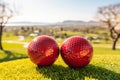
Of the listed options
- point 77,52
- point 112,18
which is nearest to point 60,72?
point 77,52

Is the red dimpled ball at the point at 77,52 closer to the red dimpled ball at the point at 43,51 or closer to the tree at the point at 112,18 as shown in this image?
the red dimpled ball at the point at 43,51

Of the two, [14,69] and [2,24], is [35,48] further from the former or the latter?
[2,24]

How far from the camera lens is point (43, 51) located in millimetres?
8305

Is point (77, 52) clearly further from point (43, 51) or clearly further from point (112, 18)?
point (112, 18)

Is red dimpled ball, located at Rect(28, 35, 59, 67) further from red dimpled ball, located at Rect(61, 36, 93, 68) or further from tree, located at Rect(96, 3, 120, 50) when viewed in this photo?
tree, located at Rect(96, 3, 120, 50)

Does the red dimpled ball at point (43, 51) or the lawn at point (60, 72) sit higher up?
the red dimpled ball at point (43, 51)

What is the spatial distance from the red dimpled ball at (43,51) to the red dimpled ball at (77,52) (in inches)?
14.8

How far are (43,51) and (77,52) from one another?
1122 millimetres

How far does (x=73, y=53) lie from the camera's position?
323 inches

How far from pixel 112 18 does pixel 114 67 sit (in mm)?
31904

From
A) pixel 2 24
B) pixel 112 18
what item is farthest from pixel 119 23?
pixel 2 24

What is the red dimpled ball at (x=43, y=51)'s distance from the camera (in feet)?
27.2

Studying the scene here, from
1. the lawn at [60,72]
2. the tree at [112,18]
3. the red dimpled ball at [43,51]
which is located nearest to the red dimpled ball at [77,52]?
the lawn at [60,72]

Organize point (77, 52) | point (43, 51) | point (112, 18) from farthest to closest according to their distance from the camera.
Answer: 1. point (112, 18)
2. point (43, 51)
3. point (77, 52)
